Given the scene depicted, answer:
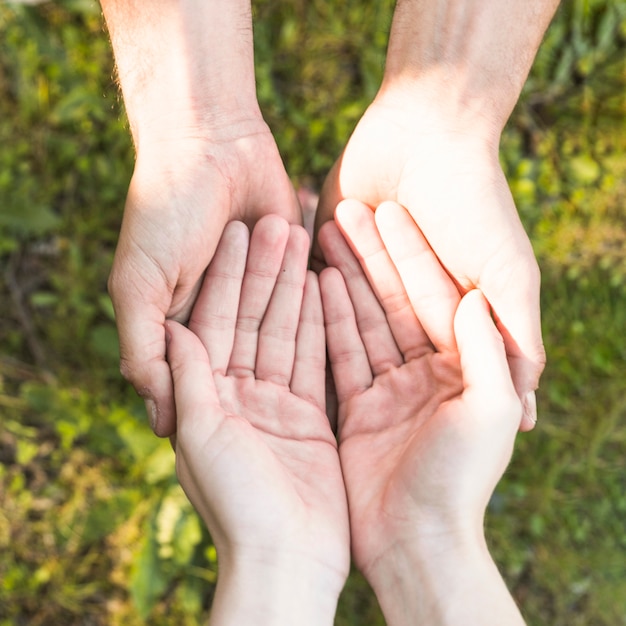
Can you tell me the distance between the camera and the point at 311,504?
1.99m

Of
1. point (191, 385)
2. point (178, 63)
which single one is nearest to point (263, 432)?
point (191, 385)

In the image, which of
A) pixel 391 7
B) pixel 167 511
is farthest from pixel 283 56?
pixel 167 511

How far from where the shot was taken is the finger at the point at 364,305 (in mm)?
2363

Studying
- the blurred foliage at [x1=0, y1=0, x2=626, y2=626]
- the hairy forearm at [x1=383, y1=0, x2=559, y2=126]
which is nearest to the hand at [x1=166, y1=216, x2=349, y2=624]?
the hairy forearm at [x1=383, y1=0, x2=559, y2=126]

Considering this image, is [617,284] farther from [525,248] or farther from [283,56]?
[283,56]

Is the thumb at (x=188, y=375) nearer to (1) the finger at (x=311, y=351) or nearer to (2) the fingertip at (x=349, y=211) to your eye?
(1) the finger at (x=311, y=351)

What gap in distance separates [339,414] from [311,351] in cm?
24

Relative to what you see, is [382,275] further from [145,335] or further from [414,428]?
[145,335]

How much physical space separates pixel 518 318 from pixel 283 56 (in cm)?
206

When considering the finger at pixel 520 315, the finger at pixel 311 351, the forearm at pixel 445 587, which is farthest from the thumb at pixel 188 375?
the finger at pixel 520 315

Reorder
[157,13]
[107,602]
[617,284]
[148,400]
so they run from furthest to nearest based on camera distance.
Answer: [617,284] → [107,602] → [157,13] → [148,400]

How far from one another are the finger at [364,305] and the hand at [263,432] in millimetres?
115

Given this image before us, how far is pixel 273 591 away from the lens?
73.4 inches

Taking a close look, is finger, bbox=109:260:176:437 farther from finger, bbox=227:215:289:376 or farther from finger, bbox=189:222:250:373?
finger, bbox=227:215:289:376
